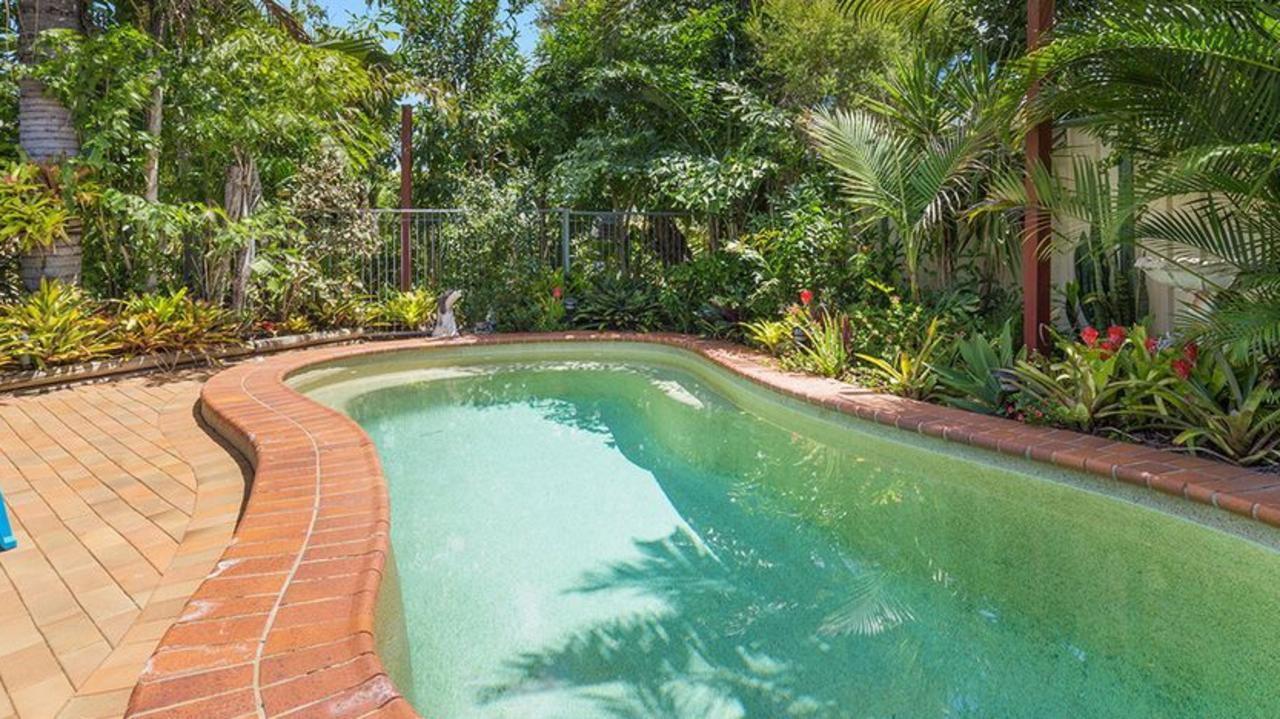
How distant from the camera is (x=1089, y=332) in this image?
14.6 feet

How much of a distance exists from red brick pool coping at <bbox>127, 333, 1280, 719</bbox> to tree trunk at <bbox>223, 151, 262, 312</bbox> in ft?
10.9

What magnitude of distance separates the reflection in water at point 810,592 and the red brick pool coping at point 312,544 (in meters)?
0.25

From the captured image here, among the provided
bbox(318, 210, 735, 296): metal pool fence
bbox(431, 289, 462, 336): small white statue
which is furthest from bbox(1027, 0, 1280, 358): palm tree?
bbox(431, 289, 462, 336): small white statue

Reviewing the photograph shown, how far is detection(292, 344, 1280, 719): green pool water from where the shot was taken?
209 centimetres

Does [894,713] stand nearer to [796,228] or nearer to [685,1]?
[796,228]

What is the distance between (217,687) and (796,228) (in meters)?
6.94

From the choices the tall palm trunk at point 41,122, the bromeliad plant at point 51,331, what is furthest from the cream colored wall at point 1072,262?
the tall palm trunk at point 41,122

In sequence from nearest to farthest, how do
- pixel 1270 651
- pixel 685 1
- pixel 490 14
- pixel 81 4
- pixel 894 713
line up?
1. pixel 894 713
2. pixel 1270 651
3. pixel 81 4
4. pixel 685 1
5. pixel 490 14

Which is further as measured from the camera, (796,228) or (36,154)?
(796,228)

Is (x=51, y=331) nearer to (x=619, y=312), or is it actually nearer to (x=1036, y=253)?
(x=619, y=312)

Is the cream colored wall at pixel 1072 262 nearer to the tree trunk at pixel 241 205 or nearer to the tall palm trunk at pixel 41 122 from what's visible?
the tree trunk at pixel 241 205

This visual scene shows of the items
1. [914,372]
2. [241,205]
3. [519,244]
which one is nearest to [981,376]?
[914,372]

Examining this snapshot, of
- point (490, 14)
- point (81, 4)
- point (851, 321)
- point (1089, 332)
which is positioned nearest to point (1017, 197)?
point (1089, 332)

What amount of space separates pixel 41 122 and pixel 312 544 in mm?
6865
